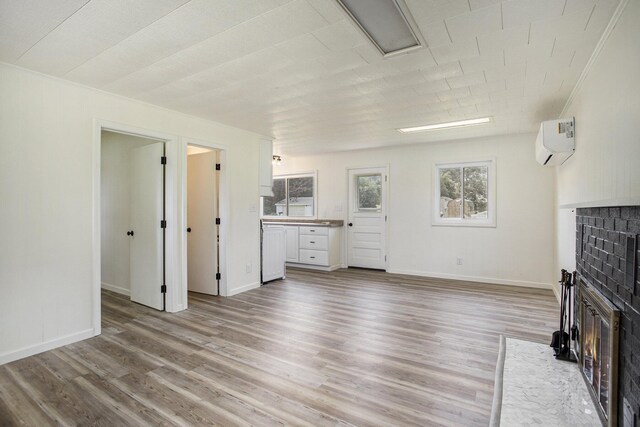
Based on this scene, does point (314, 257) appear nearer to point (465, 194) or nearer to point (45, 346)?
point (465, 194)

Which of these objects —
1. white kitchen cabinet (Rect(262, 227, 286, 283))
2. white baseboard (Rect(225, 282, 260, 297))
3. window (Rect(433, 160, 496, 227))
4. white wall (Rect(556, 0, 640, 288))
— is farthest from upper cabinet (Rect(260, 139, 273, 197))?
white wall (Rect(556, 0, 640, 288))

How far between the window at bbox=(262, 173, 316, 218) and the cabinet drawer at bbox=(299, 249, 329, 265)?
0.95 m

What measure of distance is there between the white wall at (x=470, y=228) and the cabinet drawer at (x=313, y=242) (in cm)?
71

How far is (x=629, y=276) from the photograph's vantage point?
140cm

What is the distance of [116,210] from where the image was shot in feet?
15.3

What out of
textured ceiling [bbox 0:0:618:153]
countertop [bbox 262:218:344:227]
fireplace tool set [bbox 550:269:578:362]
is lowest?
fireplace tool set [bbox 550:269:578:362]

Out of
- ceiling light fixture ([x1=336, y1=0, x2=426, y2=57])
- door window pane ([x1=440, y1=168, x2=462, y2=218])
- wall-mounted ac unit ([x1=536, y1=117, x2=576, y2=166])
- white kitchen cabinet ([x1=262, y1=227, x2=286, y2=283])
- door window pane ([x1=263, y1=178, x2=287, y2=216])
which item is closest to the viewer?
ceiling light fixture ([x1=336, y1=0, x2=426, y2=57])

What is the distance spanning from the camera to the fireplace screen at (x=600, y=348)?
1534mm

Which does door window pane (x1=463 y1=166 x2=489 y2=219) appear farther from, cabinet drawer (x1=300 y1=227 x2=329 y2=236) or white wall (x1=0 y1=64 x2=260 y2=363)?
white wall (x1=0 y1=64 x2=260 y2=363)

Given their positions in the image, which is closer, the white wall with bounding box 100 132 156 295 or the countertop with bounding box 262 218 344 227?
the white wall with bounding box 100 132 156 295

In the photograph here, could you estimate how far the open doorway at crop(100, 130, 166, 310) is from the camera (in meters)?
3.86

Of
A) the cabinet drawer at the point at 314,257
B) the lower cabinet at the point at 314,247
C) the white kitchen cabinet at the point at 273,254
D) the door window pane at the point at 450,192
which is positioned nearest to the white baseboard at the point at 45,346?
the white kitchen cabinet at the point at 273,254

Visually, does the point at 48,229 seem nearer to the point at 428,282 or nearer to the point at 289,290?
the point at 289,290

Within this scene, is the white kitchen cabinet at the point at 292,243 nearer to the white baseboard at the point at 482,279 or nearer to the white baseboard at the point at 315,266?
the white baseboard at the point at 315,266
